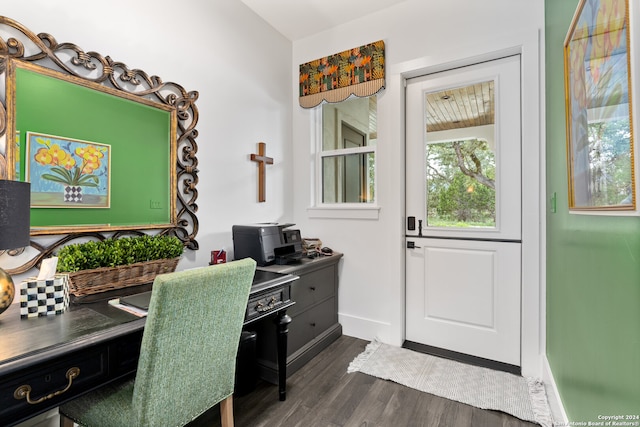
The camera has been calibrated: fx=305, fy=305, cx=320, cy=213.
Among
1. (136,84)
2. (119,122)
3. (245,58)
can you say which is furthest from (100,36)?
(245,58)

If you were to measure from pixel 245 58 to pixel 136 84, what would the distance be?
3.43 feet

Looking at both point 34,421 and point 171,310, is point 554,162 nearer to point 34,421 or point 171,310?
point 171,310

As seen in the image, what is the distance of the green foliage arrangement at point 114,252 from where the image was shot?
1.31 metres

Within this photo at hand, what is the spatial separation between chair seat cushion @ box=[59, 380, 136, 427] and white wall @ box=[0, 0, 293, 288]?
0.65 meters

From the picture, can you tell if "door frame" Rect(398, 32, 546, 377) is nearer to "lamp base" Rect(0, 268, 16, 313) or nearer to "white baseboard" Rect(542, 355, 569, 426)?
"white baseboard" Rect(542, 355, 569, 426)

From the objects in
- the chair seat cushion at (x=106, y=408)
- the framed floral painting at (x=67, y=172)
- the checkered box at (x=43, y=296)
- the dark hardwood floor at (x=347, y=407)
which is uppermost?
the framed floral painting at (x=67, y=172)

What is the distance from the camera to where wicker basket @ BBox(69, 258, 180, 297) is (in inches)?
51.3

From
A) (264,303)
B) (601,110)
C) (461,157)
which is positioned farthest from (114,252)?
(461,157)

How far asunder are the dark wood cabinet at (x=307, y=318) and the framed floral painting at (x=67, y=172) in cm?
104

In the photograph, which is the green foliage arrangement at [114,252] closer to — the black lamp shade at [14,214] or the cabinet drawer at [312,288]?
the black lamp shade at [14,214]

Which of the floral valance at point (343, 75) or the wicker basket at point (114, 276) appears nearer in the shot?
the wicker basket at point (114, 276)

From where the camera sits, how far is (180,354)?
107 cm

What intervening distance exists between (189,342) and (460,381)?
1.82 metres

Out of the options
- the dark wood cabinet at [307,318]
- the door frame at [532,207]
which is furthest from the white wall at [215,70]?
the door frame at [532,207]
